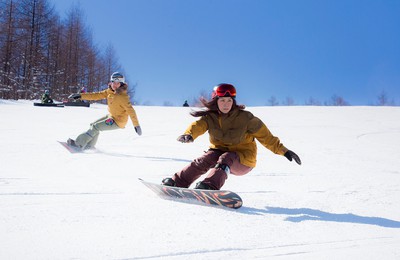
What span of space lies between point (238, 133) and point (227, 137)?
122mm

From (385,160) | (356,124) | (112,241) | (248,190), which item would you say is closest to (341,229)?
(248,190)

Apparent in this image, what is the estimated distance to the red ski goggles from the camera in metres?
3.11

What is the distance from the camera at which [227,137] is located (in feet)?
9.96

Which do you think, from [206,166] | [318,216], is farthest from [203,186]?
[318,216]

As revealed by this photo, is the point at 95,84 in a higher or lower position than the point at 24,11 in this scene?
lower

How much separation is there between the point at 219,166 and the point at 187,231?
3.27 feet

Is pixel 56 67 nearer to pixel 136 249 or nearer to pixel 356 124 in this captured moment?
pixel 356 124

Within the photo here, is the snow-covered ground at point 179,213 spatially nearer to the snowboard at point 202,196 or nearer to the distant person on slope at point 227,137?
the snowboard at point 202,196

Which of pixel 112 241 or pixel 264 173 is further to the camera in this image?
pixel 264 173

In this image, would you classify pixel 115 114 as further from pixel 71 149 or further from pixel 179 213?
pixel 179 213

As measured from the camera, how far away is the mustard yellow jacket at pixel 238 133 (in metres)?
3.03

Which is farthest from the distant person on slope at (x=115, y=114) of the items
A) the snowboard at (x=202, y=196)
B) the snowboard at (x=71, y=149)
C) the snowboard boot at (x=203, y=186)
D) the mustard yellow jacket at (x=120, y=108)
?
the snowboard boot at (x=203, y=186)

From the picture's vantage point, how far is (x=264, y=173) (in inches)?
173

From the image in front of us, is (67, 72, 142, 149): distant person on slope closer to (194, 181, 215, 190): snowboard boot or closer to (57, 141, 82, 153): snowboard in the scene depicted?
(57, 141, 82, 153): snowboard
